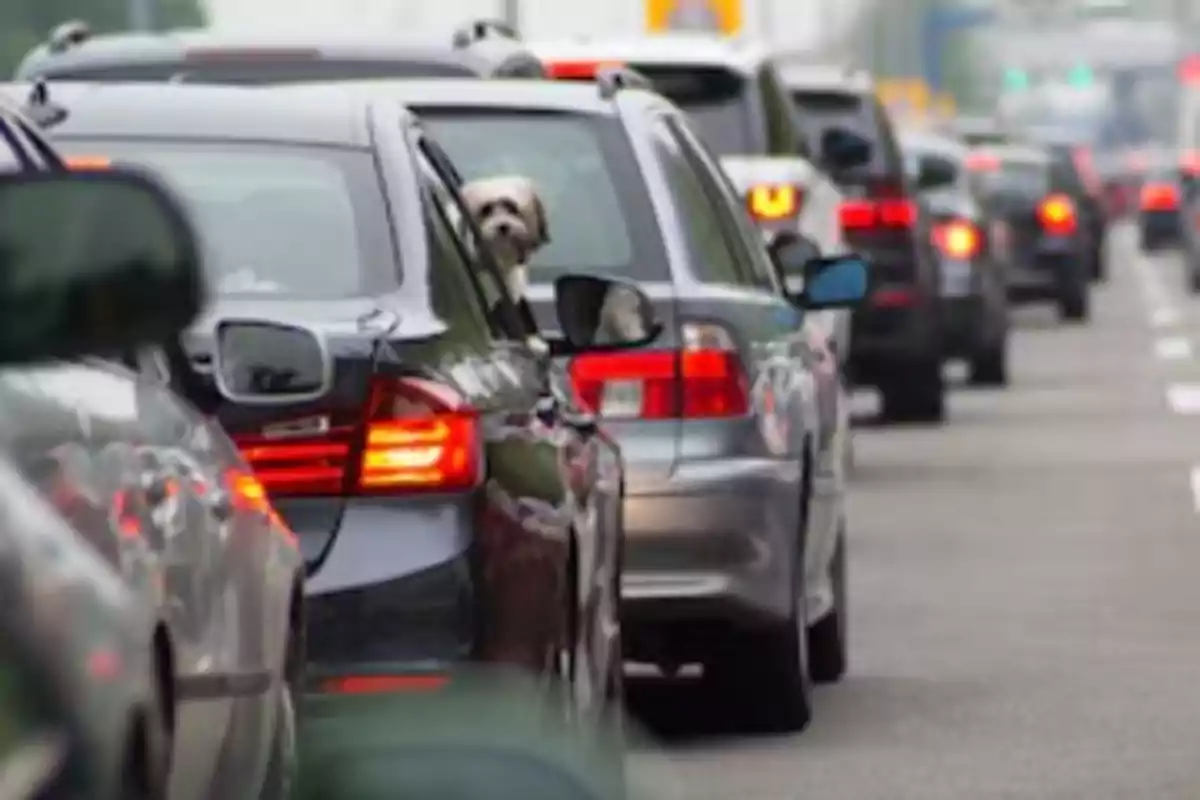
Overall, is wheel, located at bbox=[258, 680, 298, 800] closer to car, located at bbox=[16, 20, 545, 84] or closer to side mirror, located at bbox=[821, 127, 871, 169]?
car, located at bbox=[16, 20, 545, 84]

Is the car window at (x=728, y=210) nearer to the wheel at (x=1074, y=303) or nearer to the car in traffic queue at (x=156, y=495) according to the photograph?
the car in traffic queue at (x=156, y=495)

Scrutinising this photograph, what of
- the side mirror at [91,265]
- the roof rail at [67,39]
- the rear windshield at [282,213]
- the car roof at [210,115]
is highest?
the side mirror at [91,265]

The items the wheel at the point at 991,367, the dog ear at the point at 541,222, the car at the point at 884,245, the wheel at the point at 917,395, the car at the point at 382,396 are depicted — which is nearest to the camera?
the car at the point at 382,396

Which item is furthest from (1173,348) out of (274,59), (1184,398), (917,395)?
(274,59)

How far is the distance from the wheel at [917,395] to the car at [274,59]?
11.6 metres

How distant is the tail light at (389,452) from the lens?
7250mm

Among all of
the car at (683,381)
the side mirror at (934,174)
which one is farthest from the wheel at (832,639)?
the side mirror at (934,174)

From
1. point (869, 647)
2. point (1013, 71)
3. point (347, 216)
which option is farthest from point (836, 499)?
point (1013, 71)

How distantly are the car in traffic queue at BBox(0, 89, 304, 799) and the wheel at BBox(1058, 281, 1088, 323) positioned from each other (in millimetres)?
40384

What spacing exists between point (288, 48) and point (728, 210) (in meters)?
3.12

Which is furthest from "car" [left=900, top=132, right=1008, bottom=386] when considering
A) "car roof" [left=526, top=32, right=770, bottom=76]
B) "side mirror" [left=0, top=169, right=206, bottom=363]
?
"side mirror" [left=0, top=169, right=206, bottom=363]

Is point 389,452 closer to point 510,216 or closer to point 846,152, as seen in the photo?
point 510,216

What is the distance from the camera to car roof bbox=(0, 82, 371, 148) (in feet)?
27.0

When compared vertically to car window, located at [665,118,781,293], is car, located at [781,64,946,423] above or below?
below
